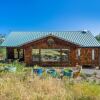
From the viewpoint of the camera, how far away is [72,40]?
34.2 m

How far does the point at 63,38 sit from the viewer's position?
32.4 m

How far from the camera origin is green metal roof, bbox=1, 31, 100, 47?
1304 inches

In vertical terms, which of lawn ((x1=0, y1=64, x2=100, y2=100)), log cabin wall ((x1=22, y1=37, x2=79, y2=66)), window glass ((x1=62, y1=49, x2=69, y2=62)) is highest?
log cabin wall ((x1=22, y1=37, x2=79, y2=66))

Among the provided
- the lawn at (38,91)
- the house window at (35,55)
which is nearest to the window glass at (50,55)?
the house window at (35,55)

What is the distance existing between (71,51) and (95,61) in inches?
122

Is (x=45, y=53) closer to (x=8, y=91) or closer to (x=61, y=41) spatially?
(x=61, y=41)

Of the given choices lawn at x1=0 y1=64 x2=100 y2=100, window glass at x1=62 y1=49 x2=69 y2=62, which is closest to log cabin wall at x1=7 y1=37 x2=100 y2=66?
window glass at x1=62 y1=49 x2=69 y2=62

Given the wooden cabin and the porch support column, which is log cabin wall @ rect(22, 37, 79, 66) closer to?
the wooden cabin

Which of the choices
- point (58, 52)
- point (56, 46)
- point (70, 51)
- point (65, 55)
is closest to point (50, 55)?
point (58, 52)

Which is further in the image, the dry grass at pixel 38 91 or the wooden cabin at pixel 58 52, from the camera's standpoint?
the wooden cabin at pixel 58 52

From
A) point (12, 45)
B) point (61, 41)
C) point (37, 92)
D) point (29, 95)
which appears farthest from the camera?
point (12, 45)

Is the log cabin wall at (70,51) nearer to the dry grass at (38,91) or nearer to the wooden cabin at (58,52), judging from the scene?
the wooden cabin at (58,52)

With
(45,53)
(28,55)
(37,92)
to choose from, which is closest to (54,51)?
(45,53)

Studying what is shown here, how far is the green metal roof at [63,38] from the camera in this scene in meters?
33.1
